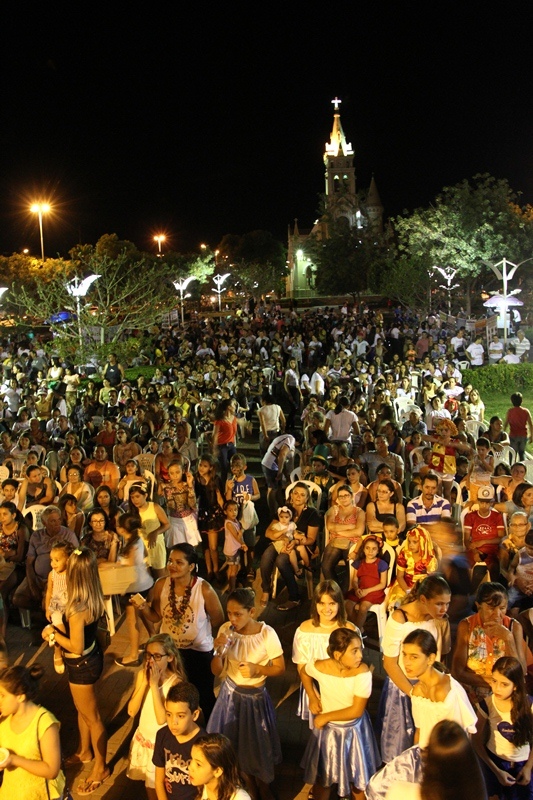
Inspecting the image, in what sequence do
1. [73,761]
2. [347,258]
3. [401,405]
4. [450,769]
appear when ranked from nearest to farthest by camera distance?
1. [450,769]
2. [73,761]
3. [401,405]
4. [347,258]

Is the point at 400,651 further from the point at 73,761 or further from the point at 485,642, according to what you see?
the point at 73,761

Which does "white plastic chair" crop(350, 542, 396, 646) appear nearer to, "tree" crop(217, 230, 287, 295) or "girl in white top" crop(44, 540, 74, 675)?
"girl in white top" crop(44, 540, 74, 675)

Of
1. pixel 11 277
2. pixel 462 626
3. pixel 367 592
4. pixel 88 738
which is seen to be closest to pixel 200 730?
pixel 88 738

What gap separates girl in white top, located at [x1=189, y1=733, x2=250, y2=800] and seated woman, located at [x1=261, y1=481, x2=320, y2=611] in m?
3.74

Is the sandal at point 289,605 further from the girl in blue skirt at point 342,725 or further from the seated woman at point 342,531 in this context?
the girl in blue skirt at point 342,725

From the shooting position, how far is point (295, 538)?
690 centimetres

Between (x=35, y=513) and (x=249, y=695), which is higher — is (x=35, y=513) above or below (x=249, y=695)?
above

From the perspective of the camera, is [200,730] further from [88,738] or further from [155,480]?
[155,480]

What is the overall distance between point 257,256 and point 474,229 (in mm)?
54222

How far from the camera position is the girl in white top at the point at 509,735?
389 cm

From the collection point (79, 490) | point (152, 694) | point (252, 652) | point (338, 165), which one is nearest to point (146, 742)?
point (152, 694)

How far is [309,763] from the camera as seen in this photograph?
4.14 m

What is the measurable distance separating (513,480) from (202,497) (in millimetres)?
3360

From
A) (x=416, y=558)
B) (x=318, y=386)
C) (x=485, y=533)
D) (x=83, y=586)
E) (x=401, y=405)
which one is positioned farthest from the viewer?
(x=318, y=386)
